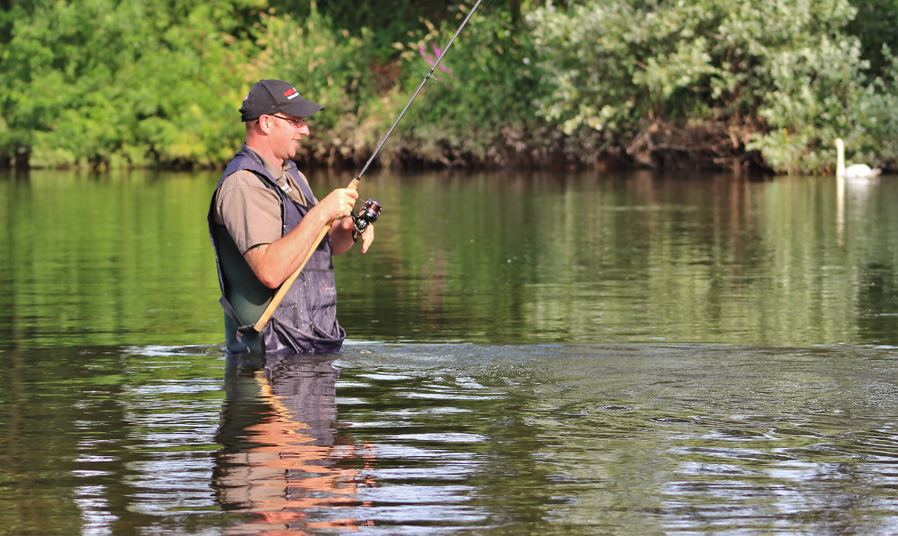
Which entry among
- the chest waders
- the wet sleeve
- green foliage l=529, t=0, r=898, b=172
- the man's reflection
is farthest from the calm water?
green foliage l=529, t=0, r=898, b=172

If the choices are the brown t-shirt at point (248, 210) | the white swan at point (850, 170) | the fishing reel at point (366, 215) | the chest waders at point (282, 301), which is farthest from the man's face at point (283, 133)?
the white swan at point (850, 170)

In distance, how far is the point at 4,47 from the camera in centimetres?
4784

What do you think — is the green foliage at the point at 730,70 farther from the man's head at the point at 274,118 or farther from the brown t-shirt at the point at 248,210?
the brown t-shirt at the point at 248,210

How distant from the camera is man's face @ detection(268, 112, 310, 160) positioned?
7.24 meters

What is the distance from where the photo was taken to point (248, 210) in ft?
22.9

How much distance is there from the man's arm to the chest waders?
228 mm

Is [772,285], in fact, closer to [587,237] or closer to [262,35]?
[587,237]

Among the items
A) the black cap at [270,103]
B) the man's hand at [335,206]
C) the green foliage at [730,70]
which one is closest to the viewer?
the man's hand at [335,206]

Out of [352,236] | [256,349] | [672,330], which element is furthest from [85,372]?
[672,330]

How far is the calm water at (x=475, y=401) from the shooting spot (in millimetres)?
4945

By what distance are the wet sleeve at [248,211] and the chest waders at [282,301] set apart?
0.06m

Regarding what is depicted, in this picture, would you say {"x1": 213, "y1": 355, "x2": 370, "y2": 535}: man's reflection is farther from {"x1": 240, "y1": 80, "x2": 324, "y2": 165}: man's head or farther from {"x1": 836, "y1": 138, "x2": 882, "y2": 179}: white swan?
{"x1": 836, "y1": 138, "x2": 882, "y2": 179}: white swan

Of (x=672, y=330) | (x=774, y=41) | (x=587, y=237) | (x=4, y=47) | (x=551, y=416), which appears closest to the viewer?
(x=551, y=416)

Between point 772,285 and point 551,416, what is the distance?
245 inches
